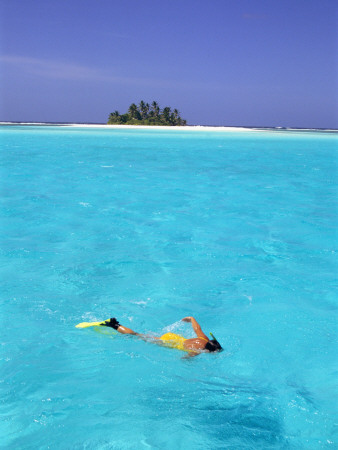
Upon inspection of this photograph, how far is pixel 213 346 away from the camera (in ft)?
16.5

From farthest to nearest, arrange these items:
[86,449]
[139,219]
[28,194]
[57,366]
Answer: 1. [28,194]
2. [139,219]
3. [57,366]
4. [86,449]

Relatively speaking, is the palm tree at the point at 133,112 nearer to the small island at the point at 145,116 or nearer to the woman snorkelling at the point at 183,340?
the small island at the point at 145,116

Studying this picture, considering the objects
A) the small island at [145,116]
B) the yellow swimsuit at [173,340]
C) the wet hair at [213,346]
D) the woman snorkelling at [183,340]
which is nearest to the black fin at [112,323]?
the woman snorkelling at [183,340]

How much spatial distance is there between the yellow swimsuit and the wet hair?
275 millimetres

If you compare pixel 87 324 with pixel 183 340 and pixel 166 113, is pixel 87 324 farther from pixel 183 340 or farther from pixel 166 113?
pixel 166 113

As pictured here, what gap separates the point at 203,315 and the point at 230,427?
7.76 feet

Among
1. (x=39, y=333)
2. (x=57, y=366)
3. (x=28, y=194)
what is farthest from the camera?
(x=28, y=194)

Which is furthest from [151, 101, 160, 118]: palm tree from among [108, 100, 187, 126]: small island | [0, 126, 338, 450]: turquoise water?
[0, 126, 338, 450]: turquoise water

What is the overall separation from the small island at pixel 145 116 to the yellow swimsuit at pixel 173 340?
9435 cm

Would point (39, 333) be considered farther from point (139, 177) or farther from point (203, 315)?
point (139, 177)

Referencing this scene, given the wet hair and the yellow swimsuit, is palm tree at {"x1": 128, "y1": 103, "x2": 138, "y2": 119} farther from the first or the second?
the wet hair

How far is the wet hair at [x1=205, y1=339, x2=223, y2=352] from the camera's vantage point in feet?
16.3

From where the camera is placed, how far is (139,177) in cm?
1945

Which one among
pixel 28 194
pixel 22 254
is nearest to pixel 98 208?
pixel 28 194
